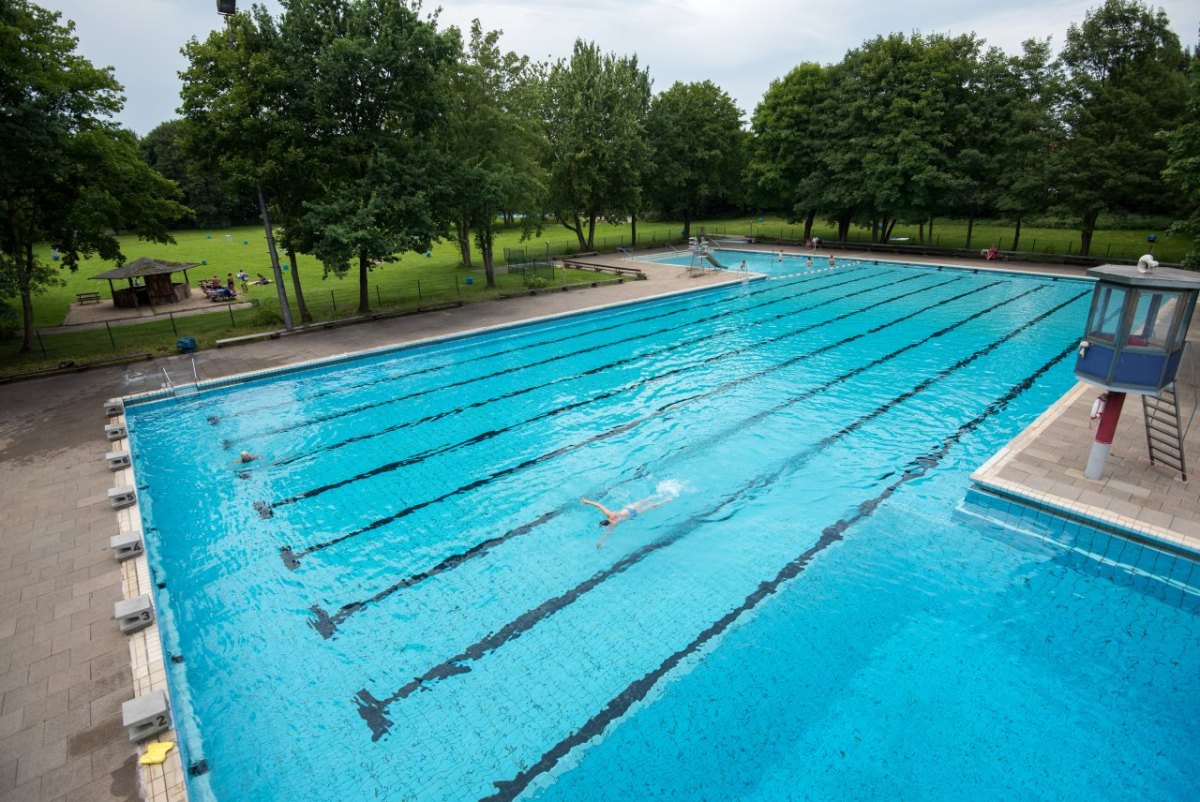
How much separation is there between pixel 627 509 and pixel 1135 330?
278 inches

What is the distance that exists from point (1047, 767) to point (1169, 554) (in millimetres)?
3968

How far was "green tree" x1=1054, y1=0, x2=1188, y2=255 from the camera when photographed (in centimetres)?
→ 2380

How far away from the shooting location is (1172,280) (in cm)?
704

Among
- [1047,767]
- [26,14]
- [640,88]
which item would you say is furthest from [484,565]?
[640,88]

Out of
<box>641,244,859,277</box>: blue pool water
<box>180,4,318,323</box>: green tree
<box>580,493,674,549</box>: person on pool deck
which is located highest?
<box>180,4,318,323</box>: green tree

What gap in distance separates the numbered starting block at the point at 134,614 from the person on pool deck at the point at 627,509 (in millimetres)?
5173

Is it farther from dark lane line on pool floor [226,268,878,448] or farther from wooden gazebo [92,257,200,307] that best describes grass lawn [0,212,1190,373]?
dark lane line on pool floor [226,268,878,448]

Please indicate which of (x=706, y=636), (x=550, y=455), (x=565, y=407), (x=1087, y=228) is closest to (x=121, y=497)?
(x=550, y=455)

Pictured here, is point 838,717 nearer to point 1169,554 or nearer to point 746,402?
point 1169,554

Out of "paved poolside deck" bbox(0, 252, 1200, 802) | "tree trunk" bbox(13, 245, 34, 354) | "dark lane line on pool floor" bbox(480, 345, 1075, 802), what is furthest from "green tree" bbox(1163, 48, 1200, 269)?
"tree trunk" bbox(13, 245, 34, 354)

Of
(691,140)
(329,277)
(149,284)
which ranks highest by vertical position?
(691,140)

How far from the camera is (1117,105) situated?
2409 centimetres

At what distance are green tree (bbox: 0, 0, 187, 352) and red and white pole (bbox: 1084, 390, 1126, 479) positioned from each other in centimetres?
2048

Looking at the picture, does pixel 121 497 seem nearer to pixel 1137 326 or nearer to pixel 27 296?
pixel 27 296
